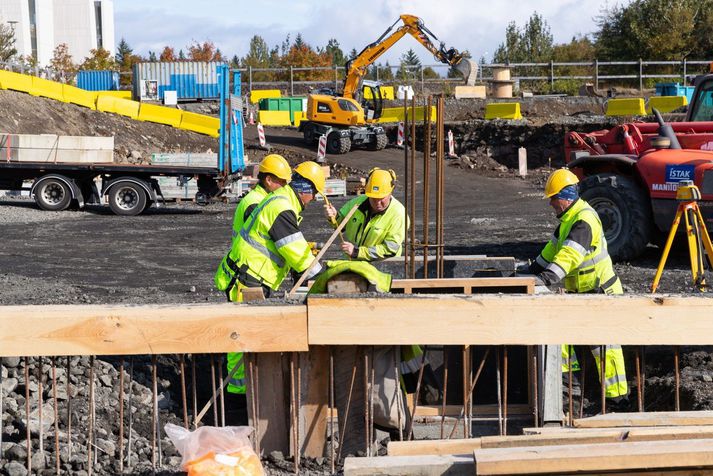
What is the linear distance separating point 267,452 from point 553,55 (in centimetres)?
5245

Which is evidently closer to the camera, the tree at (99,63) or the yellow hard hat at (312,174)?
the yellow hard hat at (312,174)

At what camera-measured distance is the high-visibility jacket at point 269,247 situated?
22.4 feet

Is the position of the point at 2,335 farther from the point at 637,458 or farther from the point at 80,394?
the point at 637,458

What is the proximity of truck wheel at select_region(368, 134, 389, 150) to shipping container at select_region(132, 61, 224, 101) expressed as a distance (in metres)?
12.1

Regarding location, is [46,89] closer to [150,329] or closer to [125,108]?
[125,108]

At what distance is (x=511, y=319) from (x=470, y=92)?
3544 centimetres

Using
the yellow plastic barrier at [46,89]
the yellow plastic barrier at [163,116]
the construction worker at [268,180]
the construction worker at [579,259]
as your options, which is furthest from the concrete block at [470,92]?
the construction worker at [268,180]

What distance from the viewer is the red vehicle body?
1217cm

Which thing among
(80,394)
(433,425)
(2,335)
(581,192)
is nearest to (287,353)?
(2,335)

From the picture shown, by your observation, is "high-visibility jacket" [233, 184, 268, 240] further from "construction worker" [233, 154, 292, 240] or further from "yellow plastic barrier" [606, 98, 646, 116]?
"yellow plastic barrier" [606, 98, 646, 116]

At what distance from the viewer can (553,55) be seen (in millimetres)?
55219

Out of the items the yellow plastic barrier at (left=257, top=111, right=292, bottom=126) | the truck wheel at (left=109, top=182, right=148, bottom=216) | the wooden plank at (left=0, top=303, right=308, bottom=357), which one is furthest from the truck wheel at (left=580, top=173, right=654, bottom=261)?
the yellow plastic barrier at (left=257, top=111, right=292, bottom=126)

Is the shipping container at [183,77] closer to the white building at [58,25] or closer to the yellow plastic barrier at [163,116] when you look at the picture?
the yellow plastic barrier at [163,116]

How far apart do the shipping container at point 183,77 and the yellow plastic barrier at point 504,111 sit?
12.7 metres
